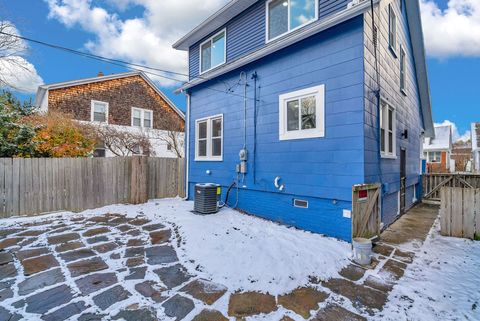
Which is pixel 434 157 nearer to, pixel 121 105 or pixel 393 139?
pixel 393 139

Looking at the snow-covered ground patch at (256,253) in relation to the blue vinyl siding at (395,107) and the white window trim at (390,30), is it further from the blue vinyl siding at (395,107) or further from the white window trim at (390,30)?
the white window trim at (390,30)

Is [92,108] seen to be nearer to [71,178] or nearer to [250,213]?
[71,178]

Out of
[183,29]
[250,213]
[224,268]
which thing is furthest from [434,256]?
[183,29]

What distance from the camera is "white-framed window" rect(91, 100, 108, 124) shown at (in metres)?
13.8

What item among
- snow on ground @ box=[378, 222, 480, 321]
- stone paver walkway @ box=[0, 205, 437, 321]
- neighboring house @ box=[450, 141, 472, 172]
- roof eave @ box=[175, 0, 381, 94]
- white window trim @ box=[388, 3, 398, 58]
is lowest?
snow on ground @ box=[378, 222, 480, 321]

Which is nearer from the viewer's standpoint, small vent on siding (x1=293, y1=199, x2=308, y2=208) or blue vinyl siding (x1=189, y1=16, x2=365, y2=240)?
blue vinyl siding (x1=189, y1=16, x2=365, y2=240)

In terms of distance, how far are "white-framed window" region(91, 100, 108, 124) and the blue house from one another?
799 centimetres

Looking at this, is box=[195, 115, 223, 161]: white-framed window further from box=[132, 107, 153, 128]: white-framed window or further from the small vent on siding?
box=[132, 107, 153, 128]: white-framed window

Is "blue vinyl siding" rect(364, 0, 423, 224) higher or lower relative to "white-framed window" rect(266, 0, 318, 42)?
lower

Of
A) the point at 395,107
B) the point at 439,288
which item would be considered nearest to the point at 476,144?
the point at 395,107

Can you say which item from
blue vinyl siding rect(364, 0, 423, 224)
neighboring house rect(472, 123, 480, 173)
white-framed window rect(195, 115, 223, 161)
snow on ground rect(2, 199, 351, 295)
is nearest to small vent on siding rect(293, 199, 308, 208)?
snow on ground rect(2, 199, 351, 295)

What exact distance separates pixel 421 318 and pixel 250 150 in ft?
16.3

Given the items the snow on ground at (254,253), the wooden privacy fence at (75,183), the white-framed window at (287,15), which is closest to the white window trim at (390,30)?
the white-framed window at (287,15)

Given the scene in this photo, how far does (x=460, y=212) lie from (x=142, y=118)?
53.7 ft
